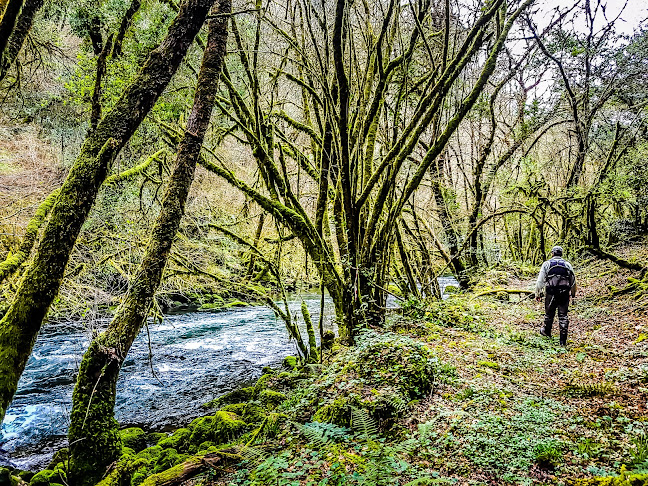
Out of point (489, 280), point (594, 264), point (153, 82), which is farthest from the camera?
point (489, 280)

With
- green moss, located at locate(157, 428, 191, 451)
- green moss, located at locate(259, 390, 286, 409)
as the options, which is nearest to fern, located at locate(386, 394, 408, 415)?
green moss, located at locate(259, 390, 286, 409)

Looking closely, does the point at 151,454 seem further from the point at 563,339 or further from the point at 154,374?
the point at 563,339

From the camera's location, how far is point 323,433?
416 cm

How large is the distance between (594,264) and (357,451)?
44.7ft

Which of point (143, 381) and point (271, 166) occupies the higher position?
point (271, 166)

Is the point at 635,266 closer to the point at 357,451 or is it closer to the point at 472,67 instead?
the point at 472,67

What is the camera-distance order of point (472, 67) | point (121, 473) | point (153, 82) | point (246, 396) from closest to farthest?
point (153, 82), point (121, 473), point (246, 396), point (472, 67)

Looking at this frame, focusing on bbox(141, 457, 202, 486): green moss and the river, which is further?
the river

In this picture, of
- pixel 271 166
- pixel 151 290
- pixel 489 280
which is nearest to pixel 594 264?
pixel 489 280

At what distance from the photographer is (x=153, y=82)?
4.37m

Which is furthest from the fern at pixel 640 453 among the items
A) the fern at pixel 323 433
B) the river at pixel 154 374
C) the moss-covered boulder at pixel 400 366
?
the river at pixel 154 374

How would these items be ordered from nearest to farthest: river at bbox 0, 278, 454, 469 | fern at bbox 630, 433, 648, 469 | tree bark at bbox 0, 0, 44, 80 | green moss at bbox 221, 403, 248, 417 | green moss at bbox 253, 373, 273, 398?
fern at bbox 630, 433, 648, 469, tree bark at bbox 0, 0, 44, 80, green moss at bbox 221, 403, 248, 417, river at bbox 0, 278, 454, 469, green moss at bbox 253, 373, 273, 398

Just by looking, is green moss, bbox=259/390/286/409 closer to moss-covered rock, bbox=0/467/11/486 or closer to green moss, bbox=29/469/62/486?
green moss, bbox=29/469/62/486

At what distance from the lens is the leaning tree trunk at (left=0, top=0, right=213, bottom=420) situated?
12.8 feet
